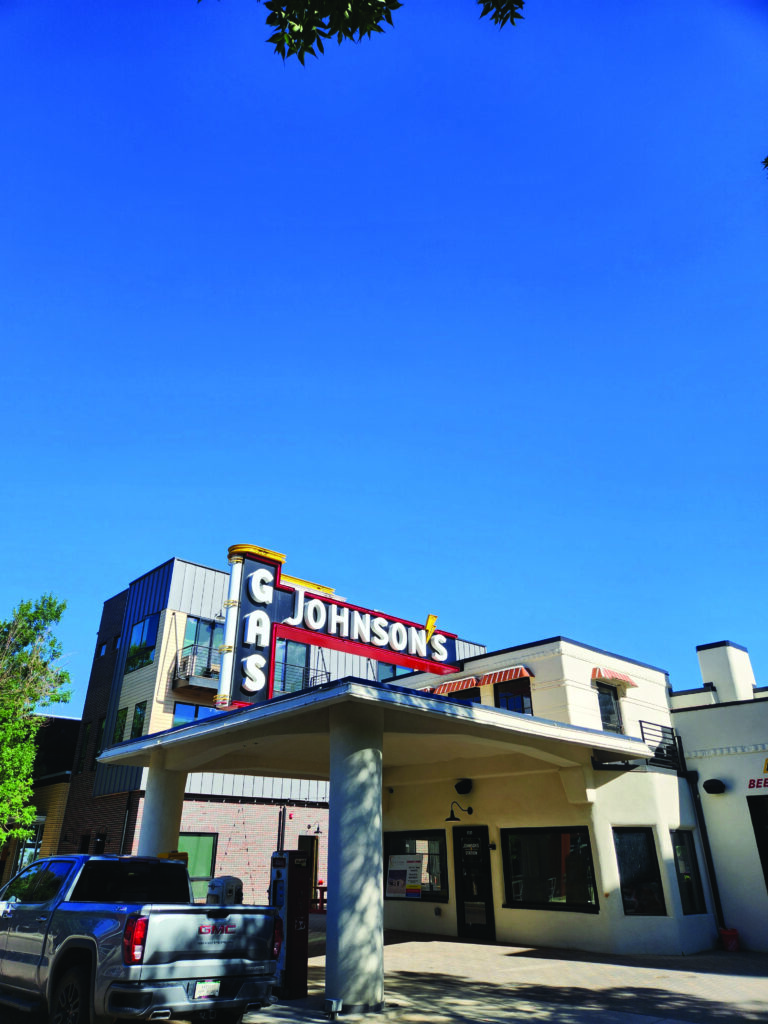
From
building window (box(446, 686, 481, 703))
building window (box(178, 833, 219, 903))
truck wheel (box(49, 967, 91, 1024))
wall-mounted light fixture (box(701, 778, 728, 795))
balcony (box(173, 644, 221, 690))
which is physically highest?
balcony (box(173, 644, 221, 690))

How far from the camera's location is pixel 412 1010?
916cm

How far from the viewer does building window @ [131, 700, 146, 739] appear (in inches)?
1136

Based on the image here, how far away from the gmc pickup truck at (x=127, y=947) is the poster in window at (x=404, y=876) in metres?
11.0

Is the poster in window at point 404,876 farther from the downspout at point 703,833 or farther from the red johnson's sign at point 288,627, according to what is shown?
the downspout at point 703,833

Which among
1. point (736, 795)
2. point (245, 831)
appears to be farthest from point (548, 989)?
point (245, 831)

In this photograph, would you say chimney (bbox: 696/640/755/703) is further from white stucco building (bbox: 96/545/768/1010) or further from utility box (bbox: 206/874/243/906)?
utility box (bbox: 206/874/243/906)

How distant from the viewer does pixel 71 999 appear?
281 inches

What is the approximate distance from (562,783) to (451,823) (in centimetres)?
347

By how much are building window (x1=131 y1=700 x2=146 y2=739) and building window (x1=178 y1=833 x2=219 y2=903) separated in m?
4.37

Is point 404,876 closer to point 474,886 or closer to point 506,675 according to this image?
point 474,886

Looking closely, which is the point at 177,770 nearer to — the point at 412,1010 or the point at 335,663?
the point at 412,1010

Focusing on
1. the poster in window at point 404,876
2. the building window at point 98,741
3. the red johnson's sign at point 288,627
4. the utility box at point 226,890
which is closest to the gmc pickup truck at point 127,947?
the utility box at point 226,890

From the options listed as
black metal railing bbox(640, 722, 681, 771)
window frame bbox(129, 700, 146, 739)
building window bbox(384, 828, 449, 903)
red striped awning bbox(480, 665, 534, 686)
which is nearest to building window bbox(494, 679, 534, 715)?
red striped awning bbox(480, 665, 534, 686)

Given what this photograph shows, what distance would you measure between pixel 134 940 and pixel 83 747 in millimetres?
29796
